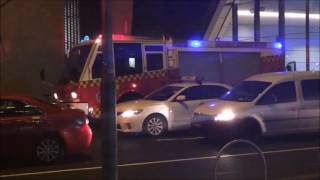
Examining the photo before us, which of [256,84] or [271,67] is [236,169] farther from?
[271,67]

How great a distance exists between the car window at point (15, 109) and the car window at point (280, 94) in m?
5.05

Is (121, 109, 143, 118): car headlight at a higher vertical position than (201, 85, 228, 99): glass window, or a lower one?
lower

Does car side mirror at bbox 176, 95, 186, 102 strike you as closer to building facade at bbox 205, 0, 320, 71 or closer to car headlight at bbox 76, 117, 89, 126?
car headlight at bbox 76, 117, 89, 126

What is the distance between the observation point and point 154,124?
1556 centimetres

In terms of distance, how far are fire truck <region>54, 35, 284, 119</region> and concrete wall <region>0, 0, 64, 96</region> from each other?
5.76 meters

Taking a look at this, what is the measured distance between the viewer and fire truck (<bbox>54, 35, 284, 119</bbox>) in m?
17.3

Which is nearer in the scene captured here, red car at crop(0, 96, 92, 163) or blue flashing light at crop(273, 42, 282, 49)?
red car at crop(0, 96, 92, 163)

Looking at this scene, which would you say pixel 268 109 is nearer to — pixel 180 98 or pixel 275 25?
pixel 180 98

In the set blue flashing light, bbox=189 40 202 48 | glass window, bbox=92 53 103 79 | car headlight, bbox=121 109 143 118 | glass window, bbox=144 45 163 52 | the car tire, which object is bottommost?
the car tire

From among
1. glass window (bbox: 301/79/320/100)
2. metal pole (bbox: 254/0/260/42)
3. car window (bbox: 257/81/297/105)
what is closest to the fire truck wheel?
car window (bbox: 257/81/297/105)

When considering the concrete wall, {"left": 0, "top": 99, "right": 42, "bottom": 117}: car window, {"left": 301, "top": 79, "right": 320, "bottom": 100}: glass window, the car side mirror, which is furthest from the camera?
the concrete wall

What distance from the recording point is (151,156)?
40.6 feet

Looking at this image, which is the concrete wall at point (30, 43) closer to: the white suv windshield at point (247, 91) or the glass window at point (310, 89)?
the white suv windshield at point (247, 91)

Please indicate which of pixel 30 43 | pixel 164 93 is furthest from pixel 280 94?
pixel 30 43
